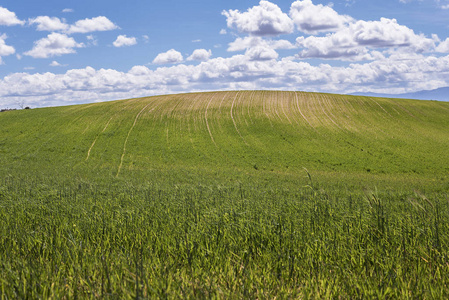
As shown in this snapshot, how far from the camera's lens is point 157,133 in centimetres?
5412

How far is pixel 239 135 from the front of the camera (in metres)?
53.4

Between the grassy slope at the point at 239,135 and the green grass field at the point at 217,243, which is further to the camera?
the grassy slope at the point at 239,135

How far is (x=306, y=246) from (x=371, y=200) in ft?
5.58

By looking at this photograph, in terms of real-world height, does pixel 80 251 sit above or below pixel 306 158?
above

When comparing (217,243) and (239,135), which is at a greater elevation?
(217,243)

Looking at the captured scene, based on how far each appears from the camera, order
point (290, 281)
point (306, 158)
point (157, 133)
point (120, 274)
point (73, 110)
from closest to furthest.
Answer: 1. point (120, 274)
2. point (290, 281)
3. point (306, 158)
4. point (157, 133)
5. point (73, 110)

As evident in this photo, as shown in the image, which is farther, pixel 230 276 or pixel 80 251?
pixel 80 251

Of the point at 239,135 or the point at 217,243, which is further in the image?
the point at 239,135

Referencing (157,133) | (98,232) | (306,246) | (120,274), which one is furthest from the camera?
(157,133)

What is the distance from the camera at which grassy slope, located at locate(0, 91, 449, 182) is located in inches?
1635

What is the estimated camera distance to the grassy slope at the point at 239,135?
41531mm

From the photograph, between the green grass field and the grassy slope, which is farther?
the grassy slope

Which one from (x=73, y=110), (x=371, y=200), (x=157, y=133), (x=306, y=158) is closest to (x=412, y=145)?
(x=306, y=158)

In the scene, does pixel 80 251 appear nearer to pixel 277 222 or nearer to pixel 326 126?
pixel 277 222
